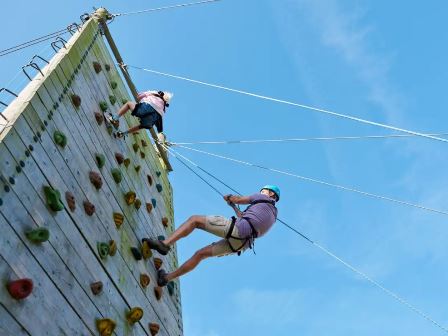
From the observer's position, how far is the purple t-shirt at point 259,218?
17.0ft

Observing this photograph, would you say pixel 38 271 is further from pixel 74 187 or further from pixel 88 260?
pixel 74 187

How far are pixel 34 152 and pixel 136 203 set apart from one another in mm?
2003

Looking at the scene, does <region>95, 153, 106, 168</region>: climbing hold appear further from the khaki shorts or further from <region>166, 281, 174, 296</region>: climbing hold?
<region>166, 281, 174, 296</region>: climbing hold

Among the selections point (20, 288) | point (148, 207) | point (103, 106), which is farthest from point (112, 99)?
point (20, 288)

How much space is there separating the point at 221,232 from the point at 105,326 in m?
1.66

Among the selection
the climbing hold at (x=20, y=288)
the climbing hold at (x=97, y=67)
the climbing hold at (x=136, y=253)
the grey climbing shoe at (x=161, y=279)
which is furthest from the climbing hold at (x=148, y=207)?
the climbing hold at (x=20, y=288)

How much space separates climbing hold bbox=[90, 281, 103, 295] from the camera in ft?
12.7

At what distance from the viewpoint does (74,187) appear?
418 centimetres

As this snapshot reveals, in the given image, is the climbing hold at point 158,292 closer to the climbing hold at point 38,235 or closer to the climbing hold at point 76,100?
the climbing hold at point 76,100

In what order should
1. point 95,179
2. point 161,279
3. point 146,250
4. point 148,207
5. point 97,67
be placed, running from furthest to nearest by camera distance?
point 148,207, point 97,67, point 161,279, point 146,250, point 95,179

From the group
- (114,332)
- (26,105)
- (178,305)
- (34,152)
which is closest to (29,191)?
(34,152)

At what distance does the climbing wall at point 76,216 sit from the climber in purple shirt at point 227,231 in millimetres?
220

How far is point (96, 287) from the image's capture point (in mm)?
3883

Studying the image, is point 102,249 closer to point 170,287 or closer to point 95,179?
point 95,179
